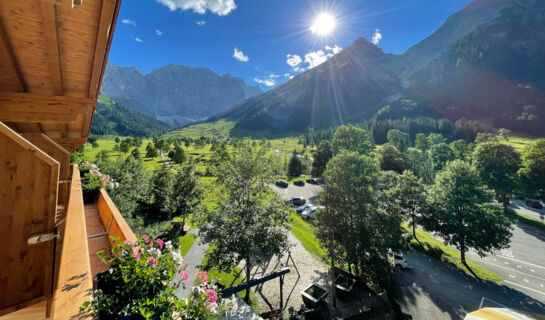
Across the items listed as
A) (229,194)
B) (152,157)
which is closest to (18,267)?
(229,194)

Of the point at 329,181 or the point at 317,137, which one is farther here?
the point at 317,137

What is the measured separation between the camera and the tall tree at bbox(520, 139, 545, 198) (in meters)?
31.2

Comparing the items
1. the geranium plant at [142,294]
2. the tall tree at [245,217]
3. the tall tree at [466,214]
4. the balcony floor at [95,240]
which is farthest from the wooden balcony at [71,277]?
the tall tree at [466,214]

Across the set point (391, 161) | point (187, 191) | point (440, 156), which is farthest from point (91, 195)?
point (440, 156)

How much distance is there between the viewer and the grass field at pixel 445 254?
1827 cm

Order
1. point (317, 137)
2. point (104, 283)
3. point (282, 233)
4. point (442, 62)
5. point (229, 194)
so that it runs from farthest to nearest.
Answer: point (442, 62)
point (317, 137)
point (229, 194)
point (282, 233)
point (104, 283)

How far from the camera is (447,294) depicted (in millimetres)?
15242

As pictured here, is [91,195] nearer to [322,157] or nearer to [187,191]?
[187,191]

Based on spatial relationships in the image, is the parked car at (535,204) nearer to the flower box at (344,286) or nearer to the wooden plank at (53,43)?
the flower box at (344,286)

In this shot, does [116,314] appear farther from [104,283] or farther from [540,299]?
[540,299]

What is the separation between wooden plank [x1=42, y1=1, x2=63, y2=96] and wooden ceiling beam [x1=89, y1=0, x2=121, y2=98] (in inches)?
14.0

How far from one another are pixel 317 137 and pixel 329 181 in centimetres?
10016

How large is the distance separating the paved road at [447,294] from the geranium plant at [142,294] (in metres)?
16.9

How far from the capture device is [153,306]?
6.91 feet
